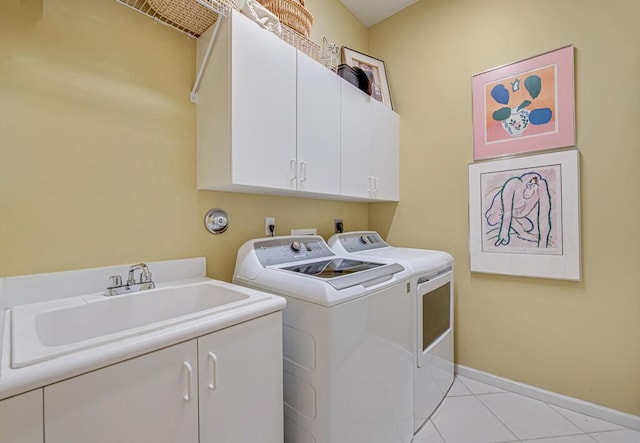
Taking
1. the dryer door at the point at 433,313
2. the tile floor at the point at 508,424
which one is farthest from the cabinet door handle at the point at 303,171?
the tile floor at the point at 508,424

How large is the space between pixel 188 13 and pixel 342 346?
161 centimetres

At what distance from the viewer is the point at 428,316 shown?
1.71 metres

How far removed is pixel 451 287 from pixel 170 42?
2.19m

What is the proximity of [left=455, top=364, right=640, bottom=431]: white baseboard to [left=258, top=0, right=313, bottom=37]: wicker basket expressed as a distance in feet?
8.34

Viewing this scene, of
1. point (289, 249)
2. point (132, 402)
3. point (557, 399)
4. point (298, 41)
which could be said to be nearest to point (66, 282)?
point (132, 402)

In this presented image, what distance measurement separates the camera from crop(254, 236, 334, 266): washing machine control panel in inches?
60.3

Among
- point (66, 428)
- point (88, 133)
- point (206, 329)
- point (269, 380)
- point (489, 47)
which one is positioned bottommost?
point (269, 380)

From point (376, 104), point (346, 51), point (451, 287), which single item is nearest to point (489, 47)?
point (376, 104)

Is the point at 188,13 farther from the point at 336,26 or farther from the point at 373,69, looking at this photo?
the point at 373,69

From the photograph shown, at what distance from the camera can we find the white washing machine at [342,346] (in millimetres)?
1109

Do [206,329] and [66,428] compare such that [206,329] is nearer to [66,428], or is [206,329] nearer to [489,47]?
[66,428]

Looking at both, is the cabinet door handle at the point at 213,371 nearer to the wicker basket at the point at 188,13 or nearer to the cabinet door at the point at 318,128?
the cabinet door at the point at 318,128

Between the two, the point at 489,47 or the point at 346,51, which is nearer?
the point at 489,47

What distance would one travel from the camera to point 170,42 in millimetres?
1403
